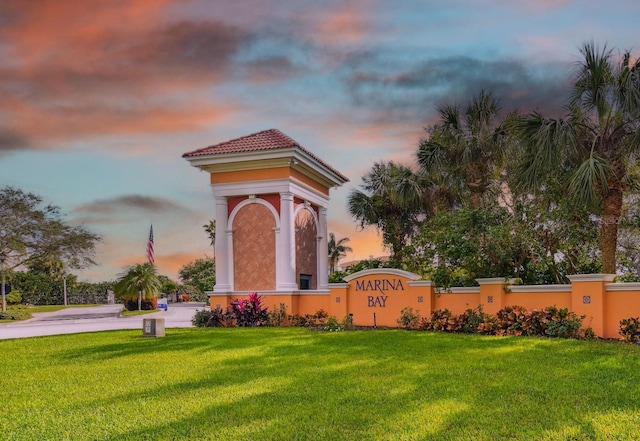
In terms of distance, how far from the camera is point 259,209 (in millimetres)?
20625

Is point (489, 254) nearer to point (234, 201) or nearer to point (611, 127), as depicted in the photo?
point (611, 127)

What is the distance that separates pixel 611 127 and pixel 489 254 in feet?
16.1

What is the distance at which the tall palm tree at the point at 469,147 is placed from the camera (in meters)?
20.2

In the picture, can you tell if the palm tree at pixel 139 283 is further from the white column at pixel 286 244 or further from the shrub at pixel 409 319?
the shrub at pixel 409 319

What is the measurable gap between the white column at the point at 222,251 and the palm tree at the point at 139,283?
25834 millimetres

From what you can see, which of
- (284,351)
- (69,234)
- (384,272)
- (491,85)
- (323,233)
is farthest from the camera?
(69,234)

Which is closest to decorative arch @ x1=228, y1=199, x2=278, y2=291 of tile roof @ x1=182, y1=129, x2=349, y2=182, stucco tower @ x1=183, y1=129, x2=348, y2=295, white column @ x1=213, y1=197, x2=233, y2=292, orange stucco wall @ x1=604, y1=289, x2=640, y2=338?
stucco tower @ x1=183, y1=129, x2=348, y2=295

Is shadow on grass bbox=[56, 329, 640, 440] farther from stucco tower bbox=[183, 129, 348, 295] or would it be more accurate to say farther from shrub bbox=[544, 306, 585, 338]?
stucco tower bbox=[183, 129, 348, 295]

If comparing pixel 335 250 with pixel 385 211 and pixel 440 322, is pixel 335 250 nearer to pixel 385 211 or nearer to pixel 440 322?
pixel 385 211

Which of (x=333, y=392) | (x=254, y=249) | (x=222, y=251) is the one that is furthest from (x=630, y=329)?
(x=222, y=251)

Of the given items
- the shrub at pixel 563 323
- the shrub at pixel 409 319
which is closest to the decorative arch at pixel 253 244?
the shrub at pixel 409 319

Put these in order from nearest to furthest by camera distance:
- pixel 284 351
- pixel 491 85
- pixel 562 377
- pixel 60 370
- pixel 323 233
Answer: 1. pixel 562 377
2. pixel 60 370
3. pixel 284 351
4. pixel 491 85
5. pixel 323 233

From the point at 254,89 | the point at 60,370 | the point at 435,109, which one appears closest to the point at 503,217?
the point at 435,109

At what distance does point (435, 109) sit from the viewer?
21.4 meters
